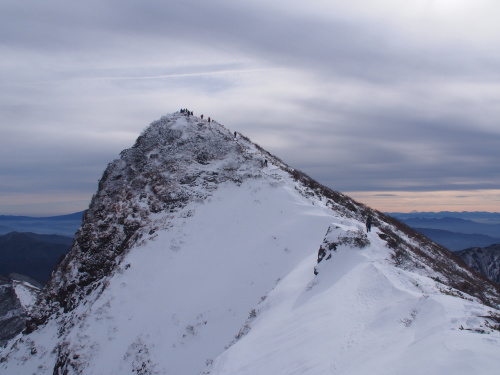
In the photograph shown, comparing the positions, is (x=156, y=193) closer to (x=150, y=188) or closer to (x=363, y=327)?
(x=150, y=188)

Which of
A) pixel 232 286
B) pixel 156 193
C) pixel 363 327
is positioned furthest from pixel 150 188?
pixel 363 327

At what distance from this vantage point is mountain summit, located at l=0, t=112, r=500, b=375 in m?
9.91

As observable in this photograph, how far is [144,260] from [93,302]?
4744mm

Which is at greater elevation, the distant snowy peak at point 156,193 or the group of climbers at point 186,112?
the group of climbers at point 186,112

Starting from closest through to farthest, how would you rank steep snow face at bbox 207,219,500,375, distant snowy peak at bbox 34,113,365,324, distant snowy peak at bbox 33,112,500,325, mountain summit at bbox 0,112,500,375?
steep snow face at bbox 207,219,500,375
mountain summit at bbox 0,112,500,375
distant snowy peak at bbox 33,112,500,325
distant snowy peak at bbox 34,113,365,324

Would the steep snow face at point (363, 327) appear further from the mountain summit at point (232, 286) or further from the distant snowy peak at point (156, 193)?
the distant snowy peak at point (156, 193)

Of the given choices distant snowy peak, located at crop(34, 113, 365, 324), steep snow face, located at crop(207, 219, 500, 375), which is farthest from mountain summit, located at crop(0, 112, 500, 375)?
distant snowy peak, located at crop(34, 113, 365, 324)

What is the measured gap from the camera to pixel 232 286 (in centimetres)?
2441

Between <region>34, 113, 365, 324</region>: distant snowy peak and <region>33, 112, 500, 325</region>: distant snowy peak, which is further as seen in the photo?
<region>34, 113, 365, 324</region>: distant snowy peak

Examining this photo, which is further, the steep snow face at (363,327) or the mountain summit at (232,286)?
the mountain summit at (232,286)

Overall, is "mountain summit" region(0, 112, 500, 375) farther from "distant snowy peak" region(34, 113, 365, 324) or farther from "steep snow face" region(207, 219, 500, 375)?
"distant snowy peak" region(34, 113, 365, 324)

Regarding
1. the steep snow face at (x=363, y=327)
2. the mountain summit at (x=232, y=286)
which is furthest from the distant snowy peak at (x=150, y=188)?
the steep snow face at (x=363, y=327)

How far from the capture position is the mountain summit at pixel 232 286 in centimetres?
991

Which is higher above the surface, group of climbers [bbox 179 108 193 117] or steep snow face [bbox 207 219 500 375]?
group of climbers [bbox 179 108 193 117]
